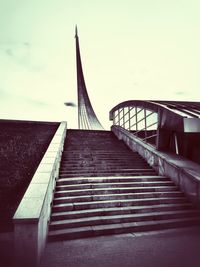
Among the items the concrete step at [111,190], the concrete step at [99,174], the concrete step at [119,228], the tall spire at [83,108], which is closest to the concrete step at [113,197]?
the concrete step at [111,190]

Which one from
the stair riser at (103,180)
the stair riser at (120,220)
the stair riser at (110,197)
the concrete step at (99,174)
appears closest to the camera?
the stair riser at (120,220)

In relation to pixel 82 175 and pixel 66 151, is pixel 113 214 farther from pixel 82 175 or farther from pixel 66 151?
pixel 66 151

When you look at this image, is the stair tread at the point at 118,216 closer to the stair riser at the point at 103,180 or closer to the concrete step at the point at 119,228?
the concrete step at the point at 119,228

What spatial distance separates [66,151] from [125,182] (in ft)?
10.6

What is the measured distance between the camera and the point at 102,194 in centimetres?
539

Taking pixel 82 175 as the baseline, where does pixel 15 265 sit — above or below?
below

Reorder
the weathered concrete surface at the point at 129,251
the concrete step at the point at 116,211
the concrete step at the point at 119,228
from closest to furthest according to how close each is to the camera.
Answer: the weathered concrete surface at the point at 129,251
the concrete step at the point at 119,228
the concrete step at the point at 116,211

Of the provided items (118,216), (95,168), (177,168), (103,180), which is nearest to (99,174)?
(95,168)

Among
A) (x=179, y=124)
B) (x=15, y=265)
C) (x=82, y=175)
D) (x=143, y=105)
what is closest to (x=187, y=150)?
(x=179, y=124)

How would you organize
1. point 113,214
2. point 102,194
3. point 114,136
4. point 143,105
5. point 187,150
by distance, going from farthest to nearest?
1. point 114,136
2. point 143,105
3. point 187,150
4. point 102,194
5. point 113,214

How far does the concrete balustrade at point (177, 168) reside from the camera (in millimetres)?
5162

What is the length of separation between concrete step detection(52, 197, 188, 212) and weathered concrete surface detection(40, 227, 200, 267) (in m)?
0.95

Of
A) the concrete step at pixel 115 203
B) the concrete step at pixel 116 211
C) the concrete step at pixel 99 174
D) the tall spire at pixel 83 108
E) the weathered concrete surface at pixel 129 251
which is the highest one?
the tall spire at pixel 83 108

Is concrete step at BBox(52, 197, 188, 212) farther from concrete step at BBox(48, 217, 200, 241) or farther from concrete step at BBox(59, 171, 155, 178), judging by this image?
concrete step at BBox(59, 171, 155, 178)
